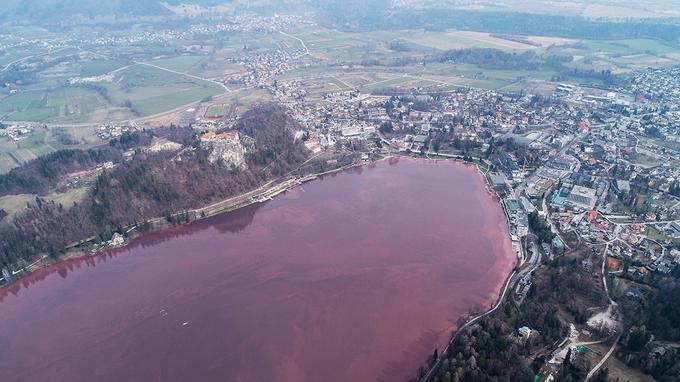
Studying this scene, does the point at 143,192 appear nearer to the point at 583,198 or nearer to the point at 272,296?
the point at 272,296

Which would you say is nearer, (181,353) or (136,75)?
(181,353)

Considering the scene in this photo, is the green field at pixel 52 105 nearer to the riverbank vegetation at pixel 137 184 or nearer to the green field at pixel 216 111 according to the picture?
the green field at pixel 216 111

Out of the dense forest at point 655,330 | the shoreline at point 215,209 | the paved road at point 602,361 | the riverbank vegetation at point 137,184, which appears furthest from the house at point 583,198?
the riverbank vegetation at point 137,184

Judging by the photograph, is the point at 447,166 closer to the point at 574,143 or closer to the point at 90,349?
the point at 574,143

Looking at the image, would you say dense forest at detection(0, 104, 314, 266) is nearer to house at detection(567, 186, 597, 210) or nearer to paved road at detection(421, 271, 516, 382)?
paved road at detection(421, 271, 516, 382)

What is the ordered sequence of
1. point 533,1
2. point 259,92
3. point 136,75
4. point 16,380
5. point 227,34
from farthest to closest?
point 533,1, point 227,34, point 136,75, point 259,92, point 16,380

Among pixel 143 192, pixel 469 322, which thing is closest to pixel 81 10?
pixel 143 192

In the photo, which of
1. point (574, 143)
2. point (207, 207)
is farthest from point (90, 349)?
point (574, 143)
